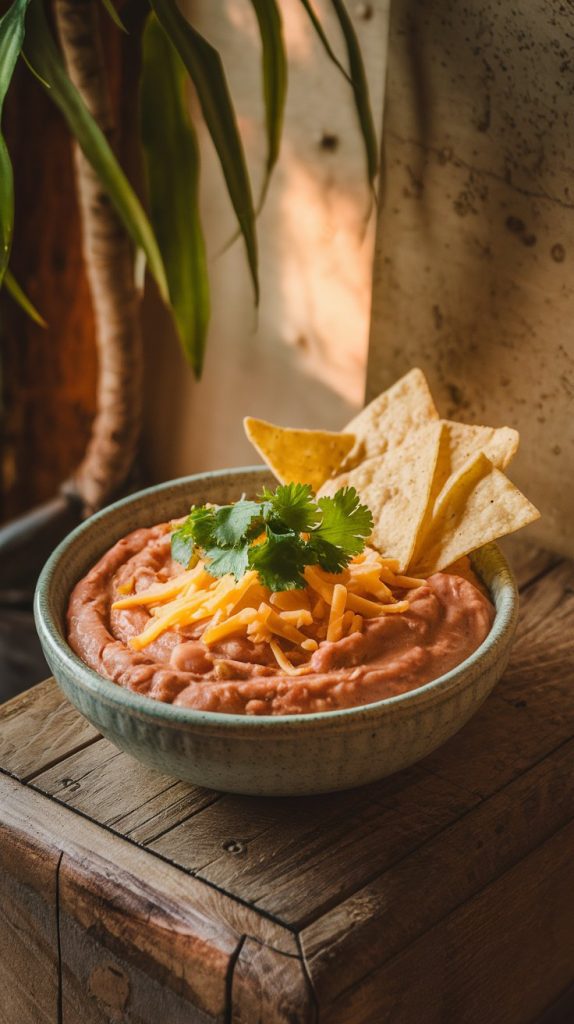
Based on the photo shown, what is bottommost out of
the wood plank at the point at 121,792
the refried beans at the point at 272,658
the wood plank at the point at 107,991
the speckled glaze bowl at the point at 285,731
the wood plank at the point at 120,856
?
the wood plank at the point at 107,991

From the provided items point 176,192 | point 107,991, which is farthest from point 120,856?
point 176,192

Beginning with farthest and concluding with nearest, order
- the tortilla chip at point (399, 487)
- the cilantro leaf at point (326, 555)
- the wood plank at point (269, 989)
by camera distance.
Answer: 1. the tortilla chip at point (399, 487)
2. the cilantro leaf at point (326, 555)
3. the wood plank at point (269, 989)

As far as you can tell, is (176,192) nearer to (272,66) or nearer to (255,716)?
(272,66)

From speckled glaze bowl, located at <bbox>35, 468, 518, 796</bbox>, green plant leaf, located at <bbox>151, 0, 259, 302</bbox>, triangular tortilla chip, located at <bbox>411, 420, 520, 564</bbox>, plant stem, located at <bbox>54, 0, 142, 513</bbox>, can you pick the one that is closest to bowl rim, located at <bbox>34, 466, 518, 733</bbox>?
speckled glaze bowl, located at <bbox>35, 468, 518, 796</bbox>

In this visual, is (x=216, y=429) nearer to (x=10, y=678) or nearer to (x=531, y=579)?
(x=10, y=678)

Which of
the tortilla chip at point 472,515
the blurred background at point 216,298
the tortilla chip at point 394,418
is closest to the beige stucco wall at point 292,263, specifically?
the blurred background at point 216,298

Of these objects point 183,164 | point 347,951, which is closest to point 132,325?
point 183,164

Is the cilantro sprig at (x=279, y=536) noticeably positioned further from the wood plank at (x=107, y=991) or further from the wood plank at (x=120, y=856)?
the wood plank at (x=107, y=991)
